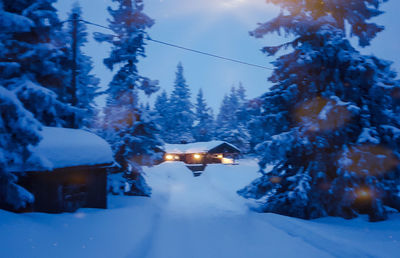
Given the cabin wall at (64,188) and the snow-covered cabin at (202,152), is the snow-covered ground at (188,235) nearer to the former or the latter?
the cabin wall at (64,188)

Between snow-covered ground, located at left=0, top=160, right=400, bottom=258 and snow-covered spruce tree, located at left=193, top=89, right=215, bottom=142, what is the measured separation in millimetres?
47756

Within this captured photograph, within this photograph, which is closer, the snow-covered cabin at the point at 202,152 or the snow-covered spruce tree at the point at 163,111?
the snow-covered cabin at the point at 202,152

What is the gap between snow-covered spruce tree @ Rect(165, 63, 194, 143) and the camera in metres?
54.2

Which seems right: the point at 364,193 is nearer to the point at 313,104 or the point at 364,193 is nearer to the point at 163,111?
the point at 313,104

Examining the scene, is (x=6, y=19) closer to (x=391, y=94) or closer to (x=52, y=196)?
(x=52, y=196)

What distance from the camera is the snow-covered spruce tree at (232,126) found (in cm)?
5344

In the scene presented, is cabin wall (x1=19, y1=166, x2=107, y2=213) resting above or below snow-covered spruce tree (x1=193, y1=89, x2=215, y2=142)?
below

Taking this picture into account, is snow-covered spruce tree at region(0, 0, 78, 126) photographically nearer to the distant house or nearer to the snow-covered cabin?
the distant house

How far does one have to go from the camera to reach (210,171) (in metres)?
28.0

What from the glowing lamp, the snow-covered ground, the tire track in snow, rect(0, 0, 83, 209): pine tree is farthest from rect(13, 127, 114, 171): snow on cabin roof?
the glowing lamp

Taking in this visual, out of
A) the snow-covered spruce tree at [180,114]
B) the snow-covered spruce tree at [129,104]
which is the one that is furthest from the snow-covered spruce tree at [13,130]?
the snow-covered spruce tree at [180,114]

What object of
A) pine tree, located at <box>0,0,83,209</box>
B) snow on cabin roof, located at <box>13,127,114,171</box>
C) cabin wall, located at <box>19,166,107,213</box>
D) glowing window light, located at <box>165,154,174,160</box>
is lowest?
glowing window light, located at <box>165,154,174,160</box>

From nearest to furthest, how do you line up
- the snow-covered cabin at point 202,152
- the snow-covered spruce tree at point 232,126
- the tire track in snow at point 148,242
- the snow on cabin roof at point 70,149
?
the tire track in snow at point 148,242 → the snow on cabin roof at point 70,149 → the snow-covered cabin at point 202,152 → the snow-covered spruce tree at point 232,126

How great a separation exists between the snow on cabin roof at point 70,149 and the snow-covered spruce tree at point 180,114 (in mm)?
42440
